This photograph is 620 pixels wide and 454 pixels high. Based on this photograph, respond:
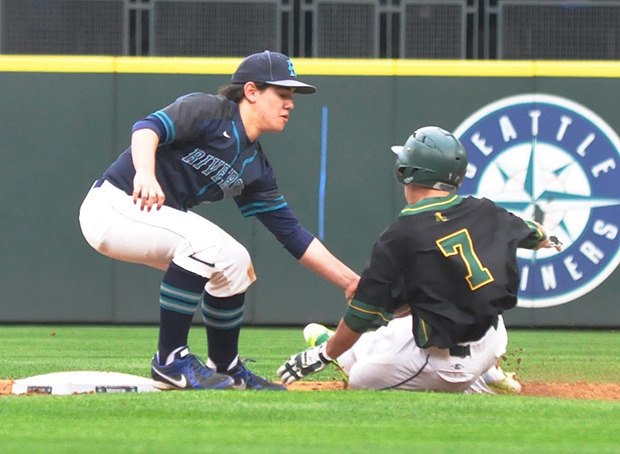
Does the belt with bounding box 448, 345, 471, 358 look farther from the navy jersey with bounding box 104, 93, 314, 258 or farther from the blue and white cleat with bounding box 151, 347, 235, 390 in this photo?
the navy jersey with bounding box 104, 93, 314, 258

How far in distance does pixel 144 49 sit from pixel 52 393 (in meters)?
6.00

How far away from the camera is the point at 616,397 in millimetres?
6285

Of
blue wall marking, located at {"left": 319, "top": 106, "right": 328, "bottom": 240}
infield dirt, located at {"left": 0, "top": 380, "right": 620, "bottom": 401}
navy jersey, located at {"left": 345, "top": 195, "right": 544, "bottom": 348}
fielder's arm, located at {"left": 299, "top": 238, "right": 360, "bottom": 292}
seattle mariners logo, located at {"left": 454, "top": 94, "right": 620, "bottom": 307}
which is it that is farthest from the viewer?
blue wall marking, located at {"left": 319, "top": 106, "right": 328, "bottom": 240}

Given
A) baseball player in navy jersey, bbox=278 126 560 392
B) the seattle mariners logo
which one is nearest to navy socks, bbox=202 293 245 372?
baseball player in navy jersey, bbox=278 126 560 392

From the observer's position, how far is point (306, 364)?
577cm

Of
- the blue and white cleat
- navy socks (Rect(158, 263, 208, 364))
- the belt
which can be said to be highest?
navy socks (Rect(158, 263, 208, 364))

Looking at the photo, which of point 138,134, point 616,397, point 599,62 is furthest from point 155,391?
point 599,62

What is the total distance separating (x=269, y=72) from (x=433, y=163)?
2.54 ft

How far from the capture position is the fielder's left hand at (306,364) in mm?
5723

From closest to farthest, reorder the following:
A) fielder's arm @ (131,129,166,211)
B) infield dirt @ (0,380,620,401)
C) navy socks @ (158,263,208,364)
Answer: fielder's arm @ (131,129,166,211)
navy socks @ (158,263,208,364)
infield dirt @ (0,380,620,401)

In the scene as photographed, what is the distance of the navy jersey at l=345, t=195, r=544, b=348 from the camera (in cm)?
536

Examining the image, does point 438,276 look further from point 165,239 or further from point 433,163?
point 165,239

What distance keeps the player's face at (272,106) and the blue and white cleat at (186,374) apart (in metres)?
0.98

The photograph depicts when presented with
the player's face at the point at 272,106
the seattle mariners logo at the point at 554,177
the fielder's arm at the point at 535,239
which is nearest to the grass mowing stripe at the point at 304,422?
the fielder's arm at the point at 535,239
